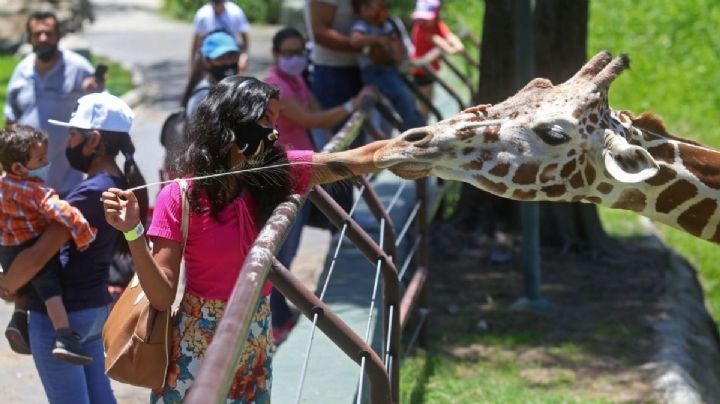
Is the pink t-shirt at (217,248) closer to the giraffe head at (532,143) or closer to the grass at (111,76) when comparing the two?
the giraffe head at (532,143)

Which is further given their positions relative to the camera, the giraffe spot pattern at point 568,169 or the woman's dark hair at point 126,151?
the woman's dark hair at point 126,151

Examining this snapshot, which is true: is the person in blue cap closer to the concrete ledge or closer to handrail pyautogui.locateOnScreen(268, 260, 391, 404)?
the concrete ledge

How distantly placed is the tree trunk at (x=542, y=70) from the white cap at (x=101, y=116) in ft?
16.2

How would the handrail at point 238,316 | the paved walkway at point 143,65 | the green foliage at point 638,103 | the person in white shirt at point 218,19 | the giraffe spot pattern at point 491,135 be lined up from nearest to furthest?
the handrail at point 238,316 → the giraffe spot pattern at point 491,135 → the paved walkway at point 143,65 → the green foliage at point 638,103 → the person in white shirt at point 218,19

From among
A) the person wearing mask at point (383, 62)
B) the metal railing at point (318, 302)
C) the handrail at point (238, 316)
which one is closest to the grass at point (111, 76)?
the person wearing mask at point (383, 62)

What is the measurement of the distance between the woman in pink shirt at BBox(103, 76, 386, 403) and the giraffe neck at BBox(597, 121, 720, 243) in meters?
1.29

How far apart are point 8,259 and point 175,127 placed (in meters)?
2.25

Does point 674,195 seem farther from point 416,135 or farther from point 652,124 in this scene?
point 416,135

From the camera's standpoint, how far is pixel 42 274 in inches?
181

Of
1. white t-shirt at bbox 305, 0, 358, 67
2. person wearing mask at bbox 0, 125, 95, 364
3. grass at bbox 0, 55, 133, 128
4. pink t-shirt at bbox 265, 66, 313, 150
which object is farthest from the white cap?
grass at bbox 0, 55, 133, 128

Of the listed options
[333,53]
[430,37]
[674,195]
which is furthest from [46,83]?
[430,37]

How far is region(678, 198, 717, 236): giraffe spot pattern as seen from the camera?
14.7ft

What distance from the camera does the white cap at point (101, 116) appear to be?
15.3 ft

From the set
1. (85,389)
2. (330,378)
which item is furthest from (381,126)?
(85,389)
